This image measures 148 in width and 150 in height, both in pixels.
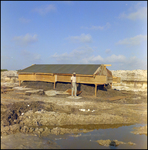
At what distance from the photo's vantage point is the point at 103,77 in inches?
768

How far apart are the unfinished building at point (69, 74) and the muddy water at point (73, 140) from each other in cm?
1055

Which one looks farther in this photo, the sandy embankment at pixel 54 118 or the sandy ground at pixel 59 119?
the sandy embankment at pixel 54 118

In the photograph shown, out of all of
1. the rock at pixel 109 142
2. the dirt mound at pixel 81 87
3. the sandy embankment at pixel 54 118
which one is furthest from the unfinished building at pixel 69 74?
the rock at pixel 109 142

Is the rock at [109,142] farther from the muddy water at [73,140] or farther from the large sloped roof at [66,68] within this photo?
the large sloped roof at [66,68]

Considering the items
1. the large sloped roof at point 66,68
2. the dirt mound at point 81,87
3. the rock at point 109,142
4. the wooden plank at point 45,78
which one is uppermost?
the large sloped roof at point 66,68

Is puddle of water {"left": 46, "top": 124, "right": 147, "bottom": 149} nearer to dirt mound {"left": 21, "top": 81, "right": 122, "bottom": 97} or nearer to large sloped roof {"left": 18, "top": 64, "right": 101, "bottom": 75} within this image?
dirt mound {"left": 21, "top": 81, "right": 122, "bottom": 97}

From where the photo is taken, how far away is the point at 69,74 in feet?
68.8

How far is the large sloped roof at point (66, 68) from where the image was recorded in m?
21.1

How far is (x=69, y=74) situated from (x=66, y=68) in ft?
8.92

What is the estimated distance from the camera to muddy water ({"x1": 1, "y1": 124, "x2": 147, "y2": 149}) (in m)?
7.20

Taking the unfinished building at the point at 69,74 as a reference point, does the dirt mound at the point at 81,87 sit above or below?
below

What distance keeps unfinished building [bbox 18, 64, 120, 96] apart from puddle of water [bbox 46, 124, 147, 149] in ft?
33.4

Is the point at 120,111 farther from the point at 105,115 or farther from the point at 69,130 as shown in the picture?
the point at 69,130

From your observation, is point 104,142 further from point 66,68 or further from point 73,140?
point 66,68
